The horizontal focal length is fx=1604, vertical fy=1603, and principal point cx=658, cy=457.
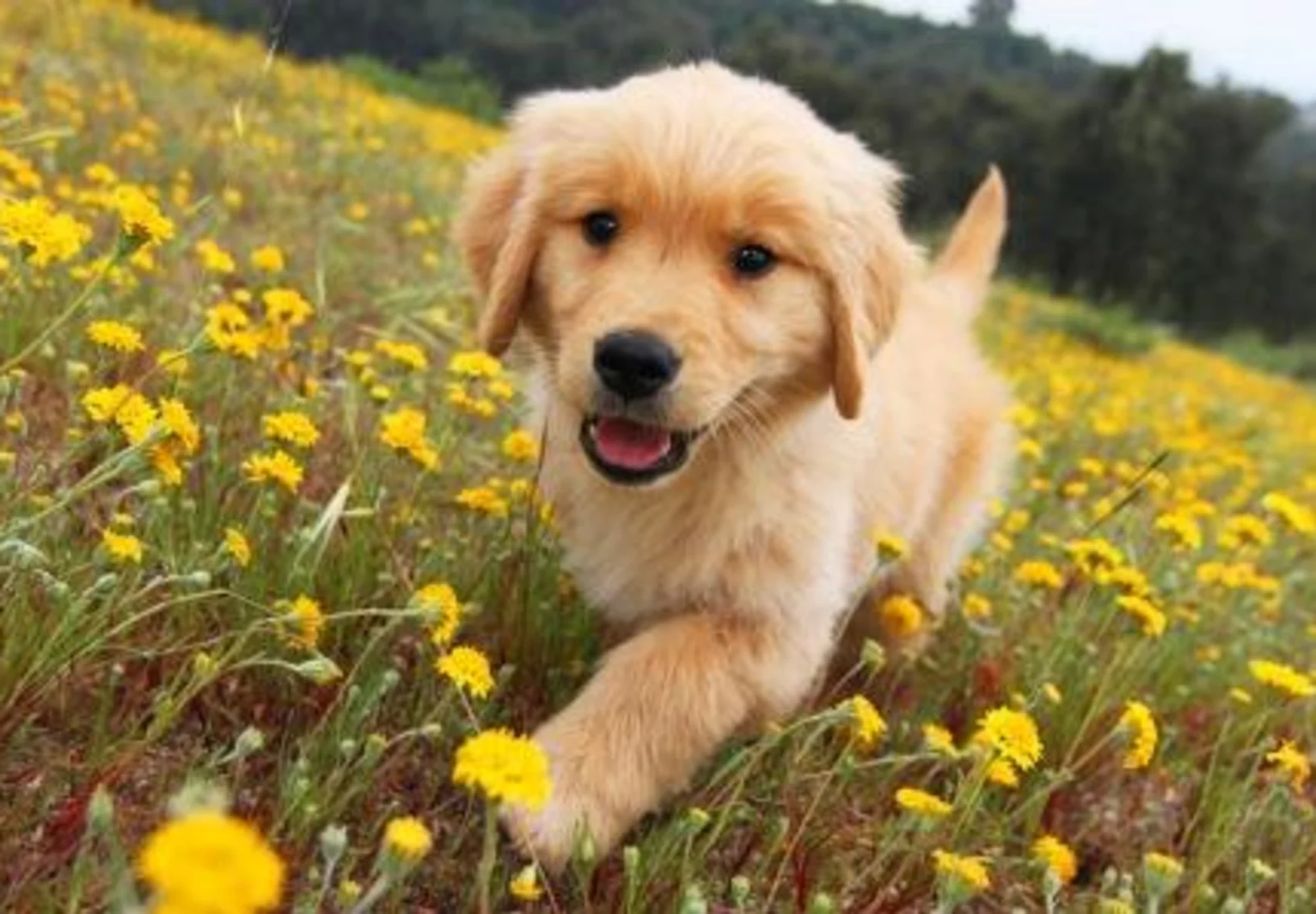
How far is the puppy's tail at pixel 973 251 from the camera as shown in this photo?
13.2 ft

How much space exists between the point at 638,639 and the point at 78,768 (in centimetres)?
91

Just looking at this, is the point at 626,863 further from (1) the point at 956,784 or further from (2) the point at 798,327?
(2) the point at 798,327

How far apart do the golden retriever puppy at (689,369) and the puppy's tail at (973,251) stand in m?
1.13

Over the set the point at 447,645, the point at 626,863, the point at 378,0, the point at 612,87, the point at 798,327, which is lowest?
the point at 378,0

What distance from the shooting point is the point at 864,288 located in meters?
2.68

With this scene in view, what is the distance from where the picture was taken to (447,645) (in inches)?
91.3

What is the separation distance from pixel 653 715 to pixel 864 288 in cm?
85

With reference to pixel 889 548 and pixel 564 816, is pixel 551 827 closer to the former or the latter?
pixel 564 816

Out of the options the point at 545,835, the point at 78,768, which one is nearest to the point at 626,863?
the point at 545,835

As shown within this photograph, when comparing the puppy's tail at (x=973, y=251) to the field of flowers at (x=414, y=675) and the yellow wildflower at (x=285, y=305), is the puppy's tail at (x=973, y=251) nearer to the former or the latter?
the field of flowers at (x=414, y=675)

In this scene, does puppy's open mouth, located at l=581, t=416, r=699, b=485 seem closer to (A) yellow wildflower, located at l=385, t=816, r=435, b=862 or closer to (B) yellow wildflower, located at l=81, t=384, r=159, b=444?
(B) yellow wildflower, located at l=81, t=384, r=159, b=444

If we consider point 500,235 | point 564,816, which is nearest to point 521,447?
point 500,235

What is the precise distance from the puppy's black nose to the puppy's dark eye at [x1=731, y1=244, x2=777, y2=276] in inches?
12.6

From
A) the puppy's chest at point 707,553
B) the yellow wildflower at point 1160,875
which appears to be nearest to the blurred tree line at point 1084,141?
the puppy's chest at point 707,553
